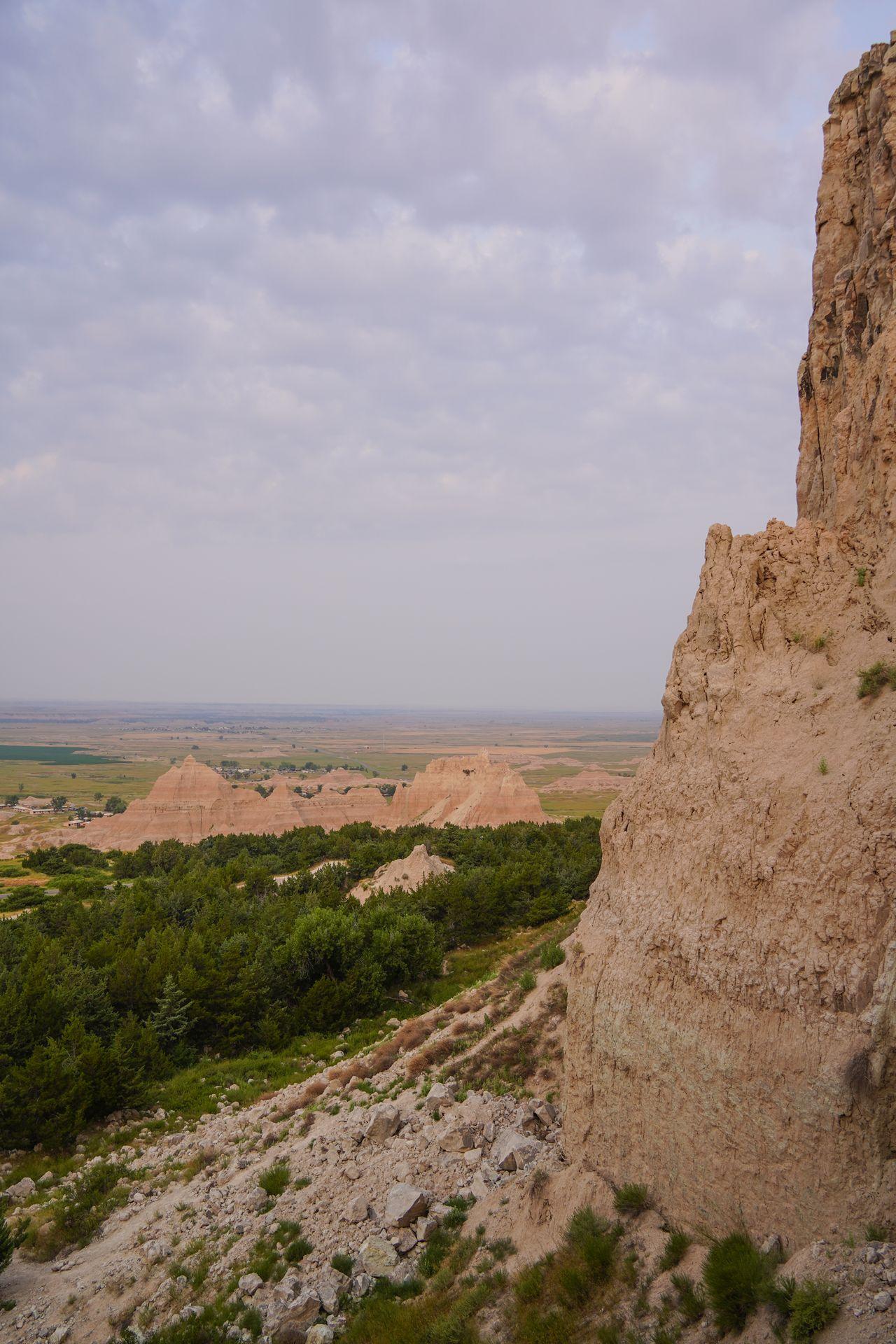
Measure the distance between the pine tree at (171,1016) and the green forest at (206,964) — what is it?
2.0 inches

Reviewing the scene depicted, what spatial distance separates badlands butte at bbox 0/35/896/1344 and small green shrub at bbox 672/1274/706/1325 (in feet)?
0.09

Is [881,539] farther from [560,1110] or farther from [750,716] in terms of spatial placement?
[560,1110]

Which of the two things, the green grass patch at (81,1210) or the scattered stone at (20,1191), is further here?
the scattered stone at (20,1191)

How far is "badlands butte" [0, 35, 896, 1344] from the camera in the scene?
6.26 metres

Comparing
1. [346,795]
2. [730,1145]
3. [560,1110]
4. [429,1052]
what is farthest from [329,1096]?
[346,795]

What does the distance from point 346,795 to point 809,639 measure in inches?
2875

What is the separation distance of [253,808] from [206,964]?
5219 centimetres

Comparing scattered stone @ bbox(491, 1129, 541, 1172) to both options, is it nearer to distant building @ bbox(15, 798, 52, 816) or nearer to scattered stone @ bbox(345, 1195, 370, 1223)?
scattered stone @ bbox(345, 1195, 370, 1223)

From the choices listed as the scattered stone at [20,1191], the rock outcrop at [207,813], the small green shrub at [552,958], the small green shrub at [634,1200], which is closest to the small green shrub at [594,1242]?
the small green shrub at [634,1200]

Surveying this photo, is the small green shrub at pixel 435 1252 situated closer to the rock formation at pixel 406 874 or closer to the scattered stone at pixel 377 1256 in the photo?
the scattered stone at pixel 377 1256

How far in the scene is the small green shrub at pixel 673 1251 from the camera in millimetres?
6855

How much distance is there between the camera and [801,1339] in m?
5.31

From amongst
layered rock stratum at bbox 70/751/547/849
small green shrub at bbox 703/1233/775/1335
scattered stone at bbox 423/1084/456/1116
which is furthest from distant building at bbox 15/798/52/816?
small green shrub at bbox 703/1233/775/1335

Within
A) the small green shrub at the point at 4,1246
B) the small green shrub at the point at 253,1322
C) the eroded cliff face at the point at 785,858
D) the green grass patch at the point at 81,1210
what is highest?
the eroded cliff face at the point at 785,858
